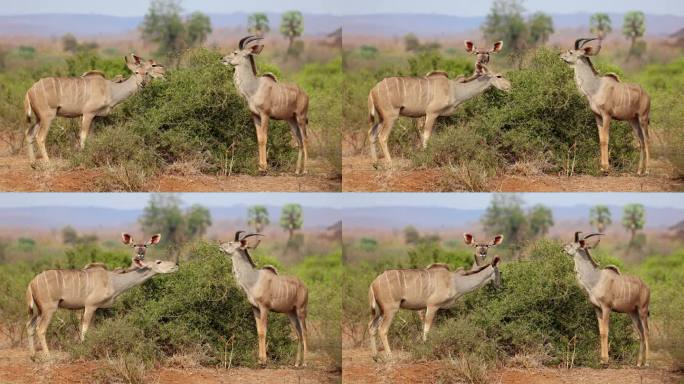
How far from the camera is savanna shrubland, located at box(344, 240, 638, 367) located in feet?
66.4

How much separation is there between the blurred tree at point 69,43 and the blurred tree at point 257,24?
3.94 metres

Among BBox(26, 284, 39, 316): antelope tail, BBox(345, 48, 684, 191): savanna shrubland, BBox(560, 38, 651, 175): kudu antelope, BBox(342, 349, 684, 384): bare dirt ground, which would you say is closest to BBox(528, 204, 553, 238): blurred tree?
BBox(345, 48, 684, 191): savanna shrubland

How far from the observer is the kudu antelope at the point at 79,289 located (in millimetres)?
20281

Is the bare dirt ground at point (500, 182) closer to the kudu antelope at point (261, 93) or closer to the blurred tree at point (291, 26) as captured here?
the kudu antelope at point (261, 93)

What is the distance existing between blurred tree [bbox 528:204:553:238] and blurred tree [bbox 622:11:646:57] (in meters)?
6.44

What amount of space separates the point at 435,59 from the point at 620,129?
175 inches

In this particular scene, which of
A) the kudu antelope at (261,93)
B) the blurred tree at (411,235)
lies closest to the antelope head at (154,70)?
the kudu antelope at (261,93)

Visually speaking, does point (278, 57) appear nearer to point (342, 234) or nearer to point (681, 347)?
point (342, 234)

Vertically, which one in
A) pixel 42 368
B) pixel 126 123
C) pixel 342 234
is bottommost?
pixel 42 368

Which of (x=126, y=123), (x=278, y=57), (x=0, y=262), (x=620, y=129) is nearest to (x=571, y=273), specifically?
(x=620, y=129)

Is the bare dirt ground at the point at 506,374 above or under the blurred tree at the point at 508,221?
under

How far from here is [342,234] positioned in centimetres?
2166

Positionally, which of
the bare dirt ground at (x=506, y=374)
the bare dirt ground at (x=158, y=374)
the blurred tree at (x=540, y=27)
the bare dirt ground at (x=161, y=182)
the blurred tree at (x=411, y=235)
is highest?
the blurred tree at (x=540, y=27)

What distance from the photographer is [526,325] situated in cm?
2052
